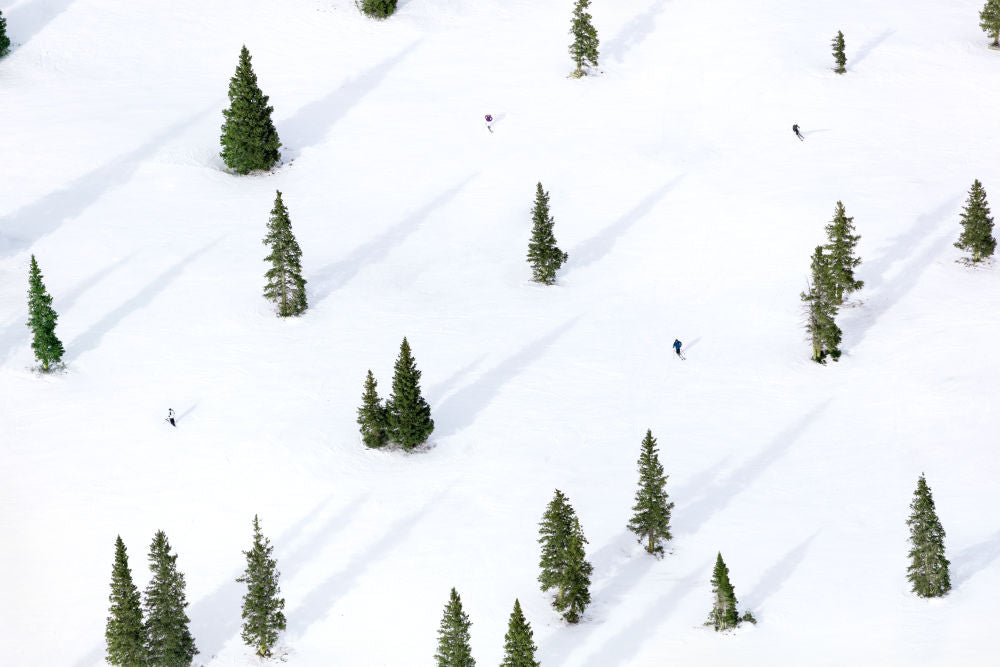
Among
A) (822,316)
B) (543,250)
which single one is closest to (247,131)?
(543,250)

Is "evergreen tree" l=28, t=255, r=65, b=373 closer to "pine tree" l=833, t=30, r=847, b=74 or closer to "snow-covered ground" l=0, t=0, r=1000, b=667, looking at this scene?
"snow-covered ground" l=0, t=0, r=1000, b=667

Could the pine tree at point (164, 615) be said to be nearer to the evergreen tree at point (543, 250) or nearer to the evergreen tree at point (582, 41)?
the evergreen tree at point (543, 250)

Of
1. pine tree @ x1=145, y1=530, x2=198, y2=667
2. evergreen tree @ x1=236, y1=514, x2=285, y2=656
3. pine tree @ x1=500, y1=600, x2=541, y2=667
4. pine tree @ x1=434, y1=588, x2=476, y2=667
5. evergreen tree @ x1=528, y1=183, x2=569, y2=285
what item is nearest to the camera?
pine tree @ x1=500, y1=600, x2=541, y2=667

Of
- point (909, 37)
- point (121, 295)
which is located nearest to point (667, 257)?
point (121, 295)

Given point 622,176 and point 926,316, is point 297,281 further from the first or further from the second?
point 926,316

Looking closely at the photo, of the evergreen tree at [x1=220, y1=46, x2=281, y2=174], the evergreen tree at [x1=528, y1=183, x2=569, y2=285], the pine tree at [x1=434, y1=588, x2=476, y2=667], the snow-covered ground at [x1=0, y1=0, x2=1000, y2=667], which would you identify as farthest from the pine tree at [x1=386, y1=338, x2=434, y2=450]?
the evergreen tree at [x1=220, y1=46, x2=281, y2=174]

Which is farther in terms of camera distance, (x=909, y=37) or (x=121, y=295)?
(x=909, y=37)
